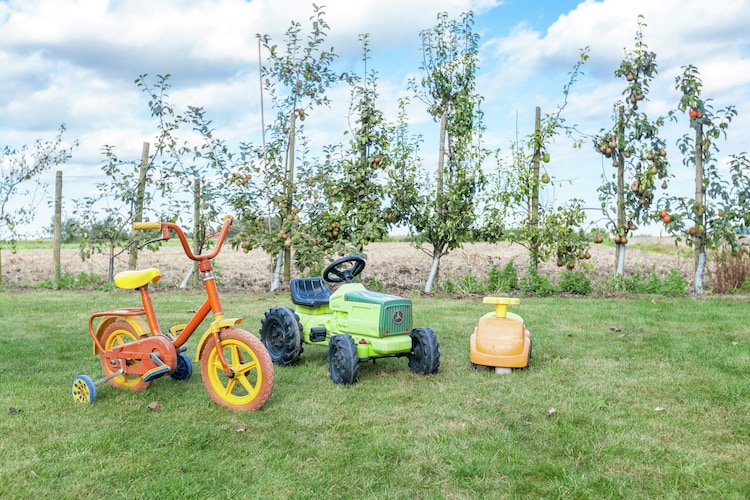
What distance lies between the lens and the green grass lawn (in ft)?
10.3

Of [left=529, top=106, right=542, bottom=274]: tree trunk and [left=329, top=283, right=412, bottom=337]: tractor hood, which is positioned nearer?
[left=329, top=283, right=412, bottom=337]: tractor hood

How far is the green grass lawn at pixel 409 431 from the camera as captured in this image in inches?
123

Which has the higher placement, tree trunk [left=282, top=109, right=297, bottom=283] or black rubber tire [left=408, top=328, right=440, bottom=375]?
tree trunk [left=282, top=109, right=297, bottom=283]

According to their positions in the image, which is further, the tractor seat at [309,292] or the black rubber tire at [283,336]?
the tractor seat at [309,292]

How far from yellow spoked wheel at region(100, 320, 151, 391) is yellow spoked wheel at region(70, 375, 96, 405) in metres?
0.37

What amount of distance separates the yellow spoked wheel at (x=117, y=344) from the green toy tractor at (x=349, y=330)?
1213 mm

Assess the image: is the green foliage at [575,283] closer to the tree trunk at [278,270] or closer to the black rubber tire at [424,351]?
the tree trunk at [278,270]

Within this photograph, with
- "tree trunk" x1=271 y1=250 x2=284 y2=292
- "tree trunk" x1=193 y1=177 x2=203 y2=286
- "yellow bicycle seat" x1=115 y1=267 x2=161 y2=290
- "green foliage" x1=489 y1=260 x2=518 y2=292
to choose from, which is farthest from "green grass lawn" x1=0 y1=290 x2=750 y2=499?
"tree trunk" x1=193 y1=177 x2=203 y2=286

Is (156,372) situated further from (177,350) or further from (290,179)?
(290,179)

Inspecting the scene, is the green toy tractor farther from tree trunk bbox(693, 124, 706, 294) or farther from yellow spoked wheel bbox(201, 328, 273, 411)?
tree trunk bbox(693, 124, 706, 294)

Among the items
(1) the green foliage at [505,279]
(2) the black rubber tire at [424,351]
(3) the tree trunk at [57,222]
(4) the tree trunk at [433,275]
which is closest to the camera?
(2) the black rubber tire at [424,351]

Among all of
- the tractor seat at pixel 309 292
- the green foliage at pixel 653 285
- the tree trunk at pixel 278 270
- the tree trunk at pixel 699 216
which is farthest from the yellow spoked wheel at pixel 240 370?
the tree trunk at pixel 699 216

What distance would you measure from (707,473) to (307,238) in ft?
25.5

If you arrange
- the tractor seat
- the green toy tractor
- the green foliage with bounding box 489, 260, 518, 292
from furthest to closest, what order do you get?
the green foliage with bounding box 489, 260, 518, 292, the tractor seat, the green toy tractor
